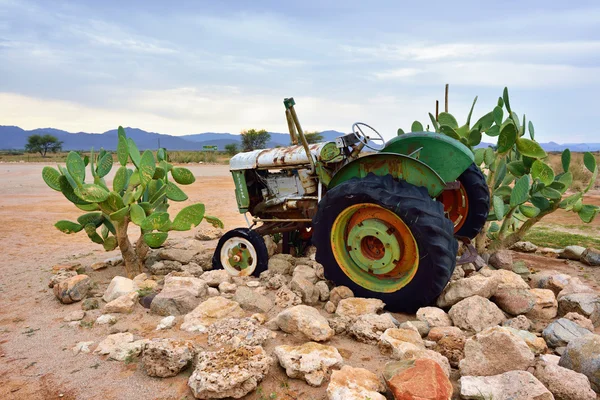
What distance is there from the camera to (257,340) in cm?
311

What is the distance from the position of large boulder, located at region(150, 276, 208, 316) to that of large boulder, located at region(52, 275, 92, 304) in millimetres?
906

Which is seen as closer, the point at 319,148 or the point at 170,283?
the point at 170,283

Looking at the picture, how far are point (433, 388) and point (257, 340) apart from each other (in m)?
1.30

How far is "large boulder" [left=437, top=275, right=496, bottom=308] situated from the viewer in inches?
141

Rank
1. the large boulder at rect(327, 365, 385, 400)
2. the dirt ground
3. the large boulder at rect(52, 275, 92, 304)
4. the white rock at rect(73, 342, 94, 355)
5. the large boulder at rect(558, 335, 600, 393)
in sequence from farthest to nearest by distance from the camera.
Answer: the large boulder at rect(52, 275, 92, 304) < the white rock at rect(73, 342, 94, 355) < the dirt ground < the large boulder at rect(558, 335, 600, 393) < the large boulder at rect(327, 365, 385, 400)

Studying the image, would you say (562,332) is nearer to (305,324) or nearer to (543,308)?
(543,308)

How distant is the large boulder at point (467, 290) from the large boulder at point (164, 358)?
2062mm

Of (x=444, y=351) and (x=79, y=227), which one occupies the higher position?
(x=79, y=227)

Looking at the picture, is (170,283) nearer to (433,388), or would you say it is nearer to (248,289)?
(248,289)

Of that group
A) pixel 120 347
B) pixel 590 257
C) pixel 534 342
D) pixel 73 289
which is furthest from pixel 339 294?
pixel 590 257

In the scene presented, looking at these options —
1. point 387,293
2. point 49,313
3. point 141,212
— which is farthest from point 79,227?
point 387,293

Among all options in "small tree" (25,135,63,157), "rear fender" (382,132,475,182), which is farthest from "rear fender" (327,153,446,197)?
"small tree" (25,135,63,157)

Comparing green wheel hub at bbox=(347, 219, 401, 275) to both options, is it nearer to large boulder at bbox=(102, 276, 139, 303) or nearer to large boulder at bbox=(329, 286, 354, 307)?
large boulder at bbox=(329, 286, 354, 307)

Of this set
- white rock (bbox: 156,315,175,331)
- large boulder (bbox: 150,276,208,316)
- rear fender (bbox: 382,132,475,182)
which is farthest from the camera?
rear fender (bbox: 382,132,475,182)
